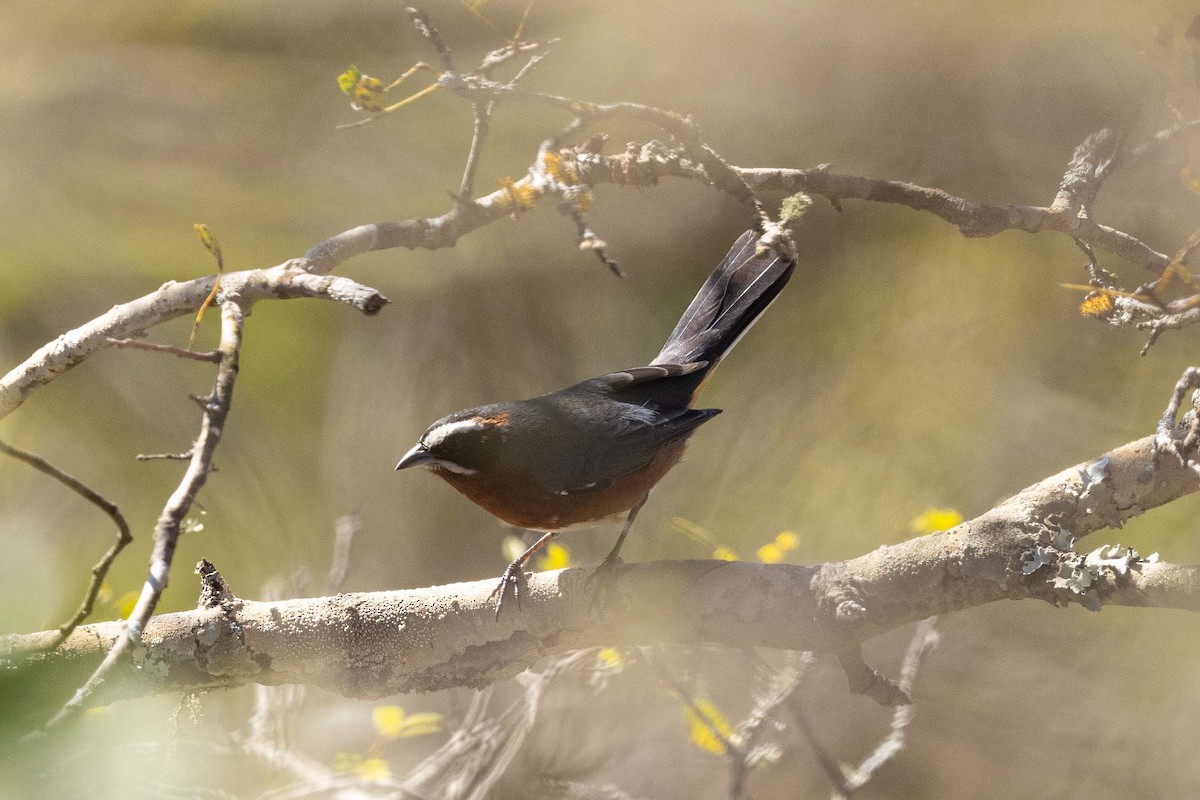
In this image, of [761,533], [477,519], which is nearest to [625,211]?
[761,533]

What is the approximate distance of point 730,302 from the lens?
279 cm

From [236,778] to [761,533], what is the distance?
2.20 meters

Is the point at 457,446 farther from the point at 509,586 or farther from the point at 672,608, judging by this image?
the point at 672,608

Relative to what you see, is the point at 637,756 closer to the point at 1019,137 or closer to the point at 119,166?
the point at 1019,137

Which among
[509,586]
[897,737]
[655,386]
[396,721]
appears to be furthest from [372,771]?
[897,737]

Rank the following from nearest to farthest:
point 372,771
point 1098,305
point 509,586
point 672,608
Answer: point 1098,305
point 672,608
point 509,586
point 372,771

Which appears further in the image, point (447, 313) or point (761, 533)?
point (447, 313)

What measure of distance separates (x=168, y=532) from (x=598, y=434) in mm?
1568

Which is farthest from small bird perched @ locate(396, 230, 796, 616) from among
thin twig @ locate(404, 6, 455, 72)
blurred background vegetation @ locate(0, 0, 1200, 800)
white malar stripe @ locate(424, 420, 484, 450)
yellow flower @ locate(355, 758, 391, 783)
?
thin twig @ locate(404, 6, 455, 72)

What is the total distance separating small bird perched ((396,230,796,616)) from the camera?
8.04ft

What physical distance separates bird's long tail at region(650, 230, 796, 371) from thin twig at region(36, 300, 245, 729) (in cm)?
165

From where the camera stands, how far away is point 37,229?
359 centimetres

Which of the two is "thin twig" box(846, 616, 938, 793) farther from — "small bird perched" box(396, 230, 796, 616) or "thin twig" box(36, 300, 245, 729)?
"thin twig" box(36, 300, 245, 729)

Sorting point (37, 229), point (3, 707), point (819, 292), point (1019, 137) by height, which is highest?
point (37, 229)
